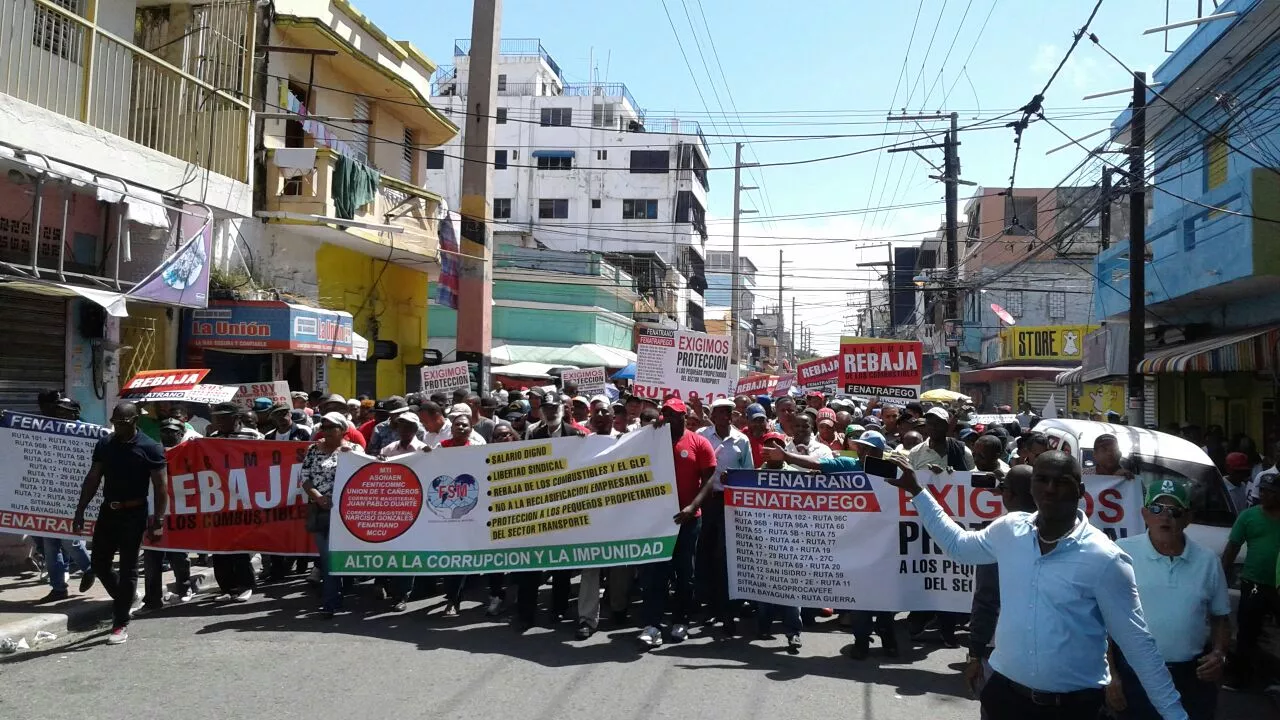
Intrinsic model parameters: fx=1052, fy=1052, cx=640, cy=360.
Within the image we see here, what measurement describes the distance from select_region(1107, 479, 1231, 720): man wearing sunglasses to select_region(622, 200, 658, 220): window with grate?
183 ft

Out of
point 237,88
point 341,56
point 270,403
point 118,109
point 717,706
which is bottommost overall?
point 717,706

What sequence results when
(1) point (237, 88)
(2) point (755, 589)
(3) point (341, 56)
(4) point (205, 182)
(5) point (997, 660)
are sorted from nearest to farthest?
(5) point (997, 660) < (2) point (755, 589) < (4) point (205, 182) < (1) point (237, 88) < (3) point (341, 56)

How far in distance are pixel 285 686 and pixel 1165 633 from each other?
195 inches

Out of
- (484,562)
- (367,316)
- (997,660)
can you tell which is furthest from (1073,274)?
(997,660)

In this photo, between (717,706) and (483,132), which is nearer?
(717,706)

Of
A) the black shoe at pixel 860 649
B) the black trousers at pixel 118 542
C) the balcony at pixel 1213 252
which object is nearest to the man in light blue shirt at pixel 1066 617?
the black shoe at pixel 860 649

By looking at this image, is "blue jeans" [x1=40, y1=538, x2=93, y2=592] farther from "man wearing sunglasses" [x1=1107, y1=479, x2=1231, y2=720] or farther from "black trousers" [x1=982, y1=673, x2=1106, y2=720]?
"man wearing sunglasses" [x1=1107, y1=479, x2=1231, y2=720]

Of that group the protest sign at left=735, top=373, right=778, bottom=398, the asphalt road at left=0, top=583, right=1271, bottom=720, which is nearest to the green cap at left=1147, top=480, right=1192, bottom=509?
the asphalt road at left=0, top=583, right=1271, bottom=720

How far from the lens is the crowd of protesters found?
3635mm

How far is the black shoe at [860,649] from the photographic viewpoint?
766cm

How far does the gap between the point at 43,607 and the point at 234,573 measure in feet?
5.00

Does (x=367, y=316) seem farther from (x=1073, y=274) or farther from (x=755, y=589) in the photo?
(x=1073, y=274)

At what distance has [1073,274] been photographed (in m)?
46.2

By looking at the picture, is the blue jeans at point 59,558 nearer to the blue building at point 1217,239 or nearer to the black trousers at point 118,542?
the black trousers at point 118,542
